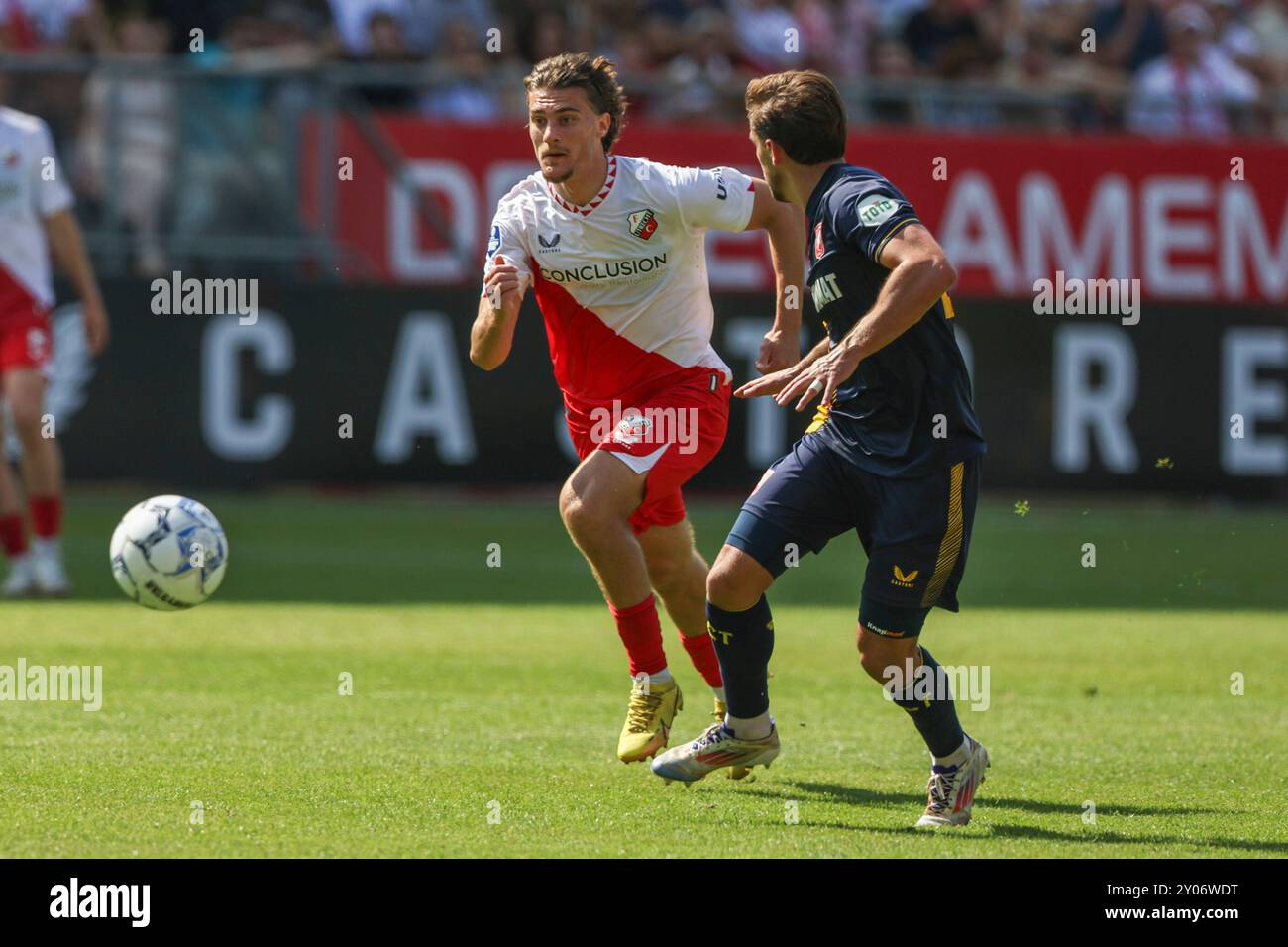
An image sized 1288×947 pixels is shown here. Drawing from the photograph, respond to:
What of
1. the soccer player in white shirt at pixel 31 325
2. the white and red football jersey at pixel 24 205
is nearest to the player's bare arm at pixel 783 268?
the soccer player in white shirt at pixel 31 325

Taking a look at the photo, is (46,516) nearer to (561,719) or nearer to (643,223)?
(561,719)

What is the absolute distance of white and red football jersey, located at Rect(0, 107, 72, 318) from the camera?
10922 millimetres

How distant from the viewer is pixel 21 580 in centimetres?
1087

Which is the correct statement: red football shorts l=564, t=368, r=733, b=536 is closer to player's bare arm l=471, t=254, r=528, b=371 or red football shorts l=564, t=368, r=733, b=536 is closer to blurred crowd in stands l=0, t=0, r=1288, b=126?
player's bare arm l=471, t=254, r=528, b=371

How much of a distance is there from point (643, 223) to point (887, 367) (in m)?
1.35

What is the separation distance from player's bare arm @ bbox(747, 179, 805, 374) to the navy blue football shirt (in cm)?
55

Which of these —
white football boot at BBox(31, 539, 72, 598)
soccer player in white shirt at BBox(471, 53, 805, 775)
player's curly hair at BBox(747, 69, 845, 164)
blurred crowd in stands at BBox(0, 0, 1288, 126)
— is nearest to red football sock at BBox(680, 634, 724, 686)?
soccer player in white shirt at BBox(471, 53, 805, 775)

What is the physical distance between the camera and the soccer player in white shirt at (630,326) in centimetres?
656

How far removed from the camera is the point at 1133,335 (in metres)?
16.0

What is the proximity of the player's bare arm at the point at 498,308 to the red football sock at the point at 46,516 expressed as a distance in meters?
5.16

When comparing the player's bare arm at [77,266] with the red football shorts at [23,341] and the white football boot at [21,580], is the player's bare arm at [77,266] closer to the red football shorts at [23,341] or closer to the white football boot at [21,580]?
the red football shorts at [23,341]

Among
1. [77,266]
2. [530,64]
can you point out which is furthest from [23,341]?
[530,64]
